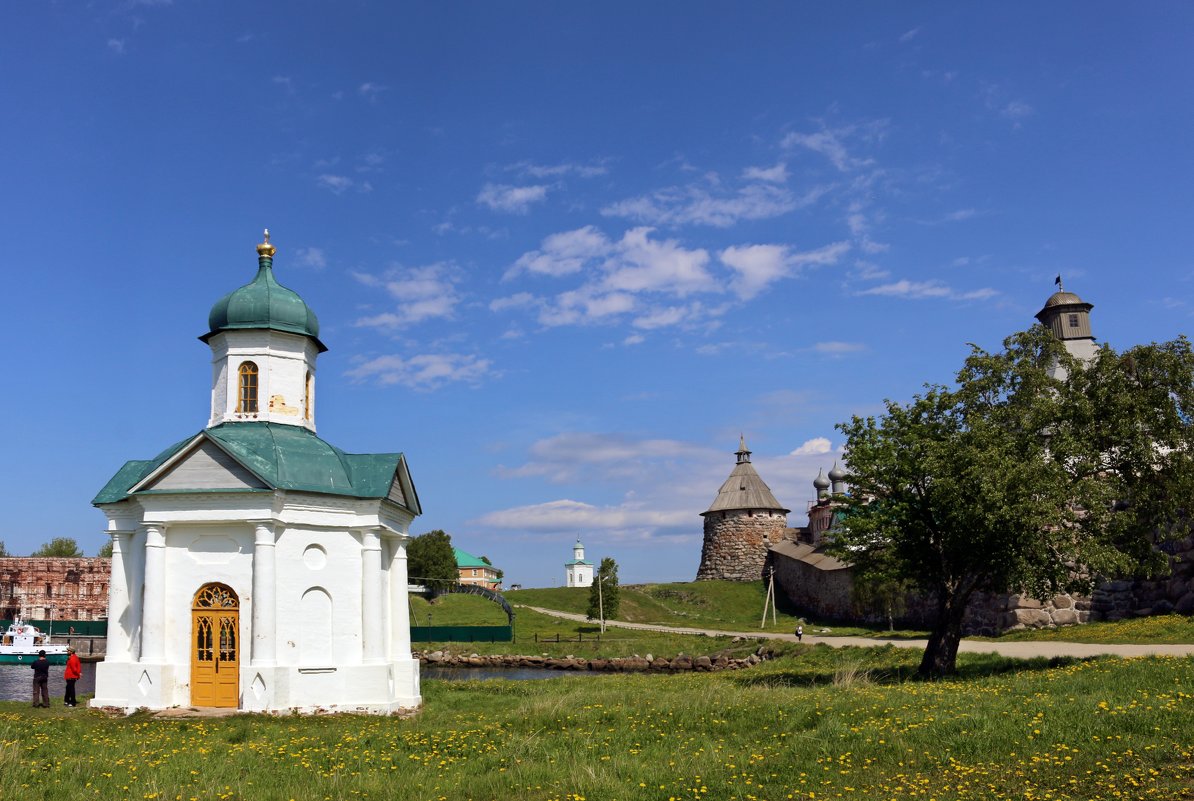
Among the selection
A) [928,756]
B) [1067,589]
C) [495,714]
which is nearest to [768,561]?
[1067,589]

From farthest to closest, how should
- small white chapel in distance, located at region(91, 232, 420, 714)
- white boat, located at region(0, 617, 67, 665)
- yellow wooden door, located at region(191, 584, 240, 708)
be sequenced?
white boat, located at region(0, 617, 67, 665) < yellow wooden door, located at region(191, 584, 240, 708) < small white chapel in distance, located at region(91, 232, 420, 714)

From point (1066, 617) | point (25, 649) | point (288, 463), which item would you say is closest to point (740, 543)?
point (1066, 617)

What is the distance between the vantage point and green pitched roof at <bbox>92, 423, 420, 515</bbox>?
68.8ft

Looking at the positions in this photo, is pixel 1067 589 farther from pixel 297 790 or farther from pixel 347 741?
pixel 297 790

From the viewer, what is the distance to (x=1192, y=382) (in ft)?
70.8

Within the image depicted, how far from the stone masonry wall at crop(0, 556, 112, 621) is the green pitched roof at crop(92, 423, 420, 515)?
58.3 m

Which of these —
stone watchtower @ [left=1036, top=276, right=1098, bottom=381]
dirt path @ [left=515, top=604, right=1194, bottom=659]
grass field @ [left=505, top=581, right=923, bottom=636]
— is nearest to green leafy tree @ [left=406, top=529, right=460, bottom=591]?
grass field @ [left=505, top=581, right=923, bottom=636]

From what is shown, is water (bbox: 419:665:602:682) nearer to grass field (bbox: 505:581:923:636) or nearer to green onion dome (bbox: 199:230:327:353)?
grass field (bbox: 505:581:923:636)

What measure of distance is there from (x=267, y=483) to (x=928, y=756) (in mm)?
14492

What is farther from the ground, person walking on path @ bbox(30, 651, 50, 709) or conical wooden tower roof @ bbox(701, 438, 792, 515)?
conical wooden tower roof @ bbox(701, 438, 792, 515)

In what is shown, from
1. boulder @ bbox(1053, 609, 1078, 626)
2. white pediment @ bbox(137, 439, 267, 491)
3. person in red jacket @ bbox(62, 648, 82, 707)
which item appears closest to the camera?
white pediment @ bbox(137, 439, 267, 491)

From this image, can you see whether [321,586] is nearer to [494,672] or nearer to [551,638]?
[494,672]

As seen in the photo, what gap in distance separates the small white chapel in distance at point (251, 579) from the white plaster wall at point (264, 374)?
2.27ft

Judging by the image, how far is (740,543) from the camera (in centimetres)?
7388
